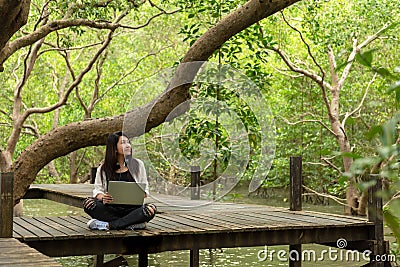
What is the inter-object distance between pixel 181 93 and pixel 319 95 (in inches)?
447

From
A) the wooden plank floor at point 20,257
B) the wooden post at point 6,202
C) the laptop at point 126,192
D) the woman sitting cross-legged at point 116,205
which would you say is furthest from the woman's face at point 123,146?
the wooden plank floor at point 20,257

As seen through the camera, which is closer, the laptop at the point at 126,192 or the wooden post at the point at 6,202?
the wooden post at the point at 6,202

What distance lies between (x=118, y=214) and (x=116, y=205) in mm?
73

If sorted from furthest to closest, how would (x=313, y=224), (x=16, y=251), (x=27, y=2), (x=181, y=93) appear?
1. (x=181, y=93)
2. (x=313, y=224)
3. (x=27, y=2)
4. (x=16, y=251)

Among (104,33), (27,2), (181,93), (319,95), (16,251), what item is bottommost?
(16,251)

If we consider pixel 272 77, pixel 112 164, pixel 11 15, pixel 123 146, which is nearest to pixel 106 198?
pixel 112 164

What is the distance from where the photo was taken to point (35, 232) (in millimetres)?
4852

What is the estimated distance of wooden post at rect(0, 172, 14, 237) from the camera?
4352 millimetres

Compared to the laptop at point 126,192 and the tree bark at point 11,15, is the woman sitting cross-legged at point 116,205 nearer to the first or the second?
the laptop at point 126,192

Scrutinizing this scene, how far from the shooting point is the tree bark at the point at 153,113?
5.93 m

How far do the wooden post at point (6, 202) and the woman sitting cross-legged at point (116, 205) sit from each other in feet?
2.29

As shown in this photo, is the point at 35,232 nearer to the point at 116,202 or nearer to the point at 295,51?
the point at 116,202

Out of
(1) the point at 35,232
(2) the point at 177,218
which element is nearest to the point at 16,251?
(1) the point at 35,232

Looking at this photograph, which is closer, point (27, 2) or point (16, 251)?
point (16, 251)
